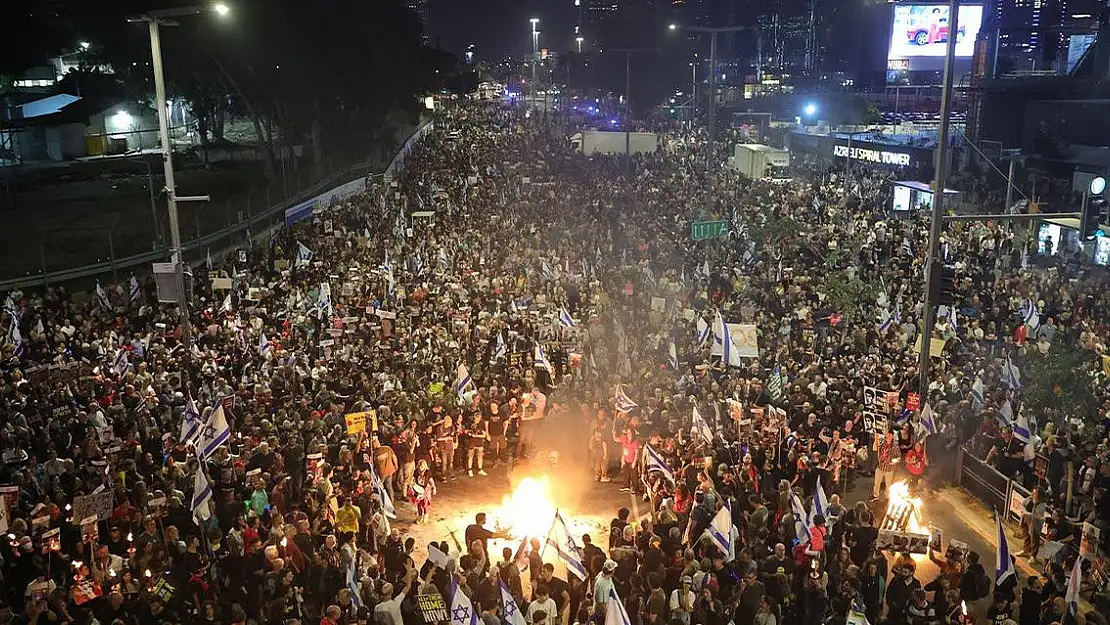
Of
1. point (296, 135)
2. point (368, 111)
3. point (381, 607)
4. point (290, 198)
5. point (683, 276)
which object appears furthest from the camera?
point (368, 111)

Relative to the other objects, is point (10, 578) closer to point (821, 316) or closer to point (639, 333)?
point (639, 333)

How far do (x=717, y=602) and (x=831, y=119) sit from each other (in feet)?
203

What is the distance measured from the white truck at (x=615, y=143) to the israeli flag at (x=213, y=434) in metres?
44.1

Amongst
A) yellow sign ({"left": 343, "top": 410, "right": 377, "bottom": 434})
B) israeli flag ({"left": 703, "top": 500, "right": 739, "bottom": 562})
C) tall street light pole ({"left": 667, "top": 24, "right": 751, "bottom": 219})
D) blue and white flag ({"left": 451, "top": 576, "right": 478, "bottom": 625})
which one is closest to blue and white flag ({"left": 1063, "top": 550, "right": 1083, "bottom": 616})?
israeli flag ({"left": 703, "top": 500, "right": 739, "bottom": 562})

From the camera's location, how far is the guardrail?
86.1ft

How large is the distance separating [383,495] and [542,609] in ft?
13.3

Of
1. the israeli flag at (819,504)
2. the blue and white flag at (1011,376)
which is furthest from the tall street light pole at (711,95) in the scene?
the israeli flag at (819,504)

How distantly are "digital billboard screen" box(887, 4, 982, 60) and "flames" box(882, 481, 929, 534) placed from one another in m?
41.4

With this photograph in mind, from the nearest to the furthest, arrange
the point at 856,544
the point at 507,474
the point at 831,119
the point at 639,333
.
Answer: the point at 856,544 → the point at 507,474 → the point at 639,333 → the point at 831,119

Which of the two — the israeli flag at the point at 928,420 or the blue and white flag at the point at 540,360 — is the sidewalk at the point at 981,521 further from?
the blue and white flag at the point at 540,360

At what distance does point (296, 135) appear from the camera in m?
50.3

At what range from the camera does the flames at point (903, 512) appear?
13031 mm

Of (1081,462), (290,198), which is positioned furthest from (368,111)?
(1081,462)

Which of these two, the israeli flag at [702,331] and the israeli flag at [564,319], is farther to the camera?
the israeli flag at [564,319]
